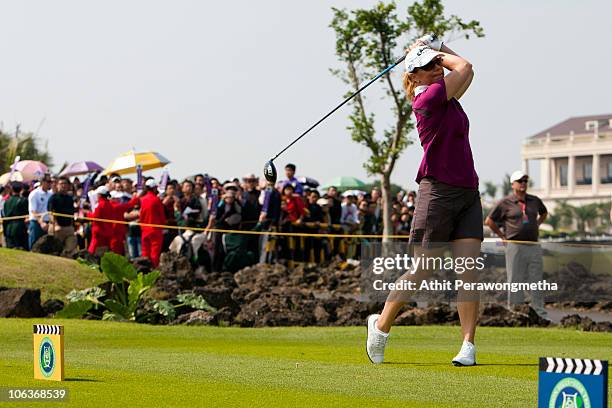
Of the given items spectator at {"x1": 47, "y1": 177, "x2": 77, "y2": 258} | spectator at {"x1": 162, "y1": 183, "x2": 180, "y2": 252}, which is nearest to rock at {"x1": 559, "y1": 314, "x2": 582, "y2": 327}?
spectator at {"x1": 162, "y1": 183, "x2": 180, "y2": 252}

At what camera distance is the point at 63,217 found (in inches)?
960

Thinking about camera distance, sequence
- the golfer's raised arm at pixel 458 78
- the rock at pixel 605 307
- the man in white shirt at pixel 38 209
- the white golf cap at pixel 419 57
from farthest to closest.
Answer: the man in white shirt at pixel 38 209, the rock at pixel 605 307, the white golf cap at pixel 419 57, the golfer's raised arm at pixel 458 78

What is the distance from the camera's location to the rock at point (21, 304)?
16078mm

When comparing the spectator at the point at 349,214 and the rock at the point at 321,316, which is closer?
the rock at the point at 321,316

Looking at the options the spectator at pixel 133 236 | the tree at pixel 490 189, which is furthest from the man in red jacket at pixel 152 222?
the tree at pixel 490 189

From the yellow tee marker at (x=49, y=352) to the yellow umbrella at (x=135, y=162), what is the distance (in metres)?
23.4

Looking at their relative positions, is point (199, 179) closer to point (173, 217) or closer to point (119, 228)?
point (173, 217)

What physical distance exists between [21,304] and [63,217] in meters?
8.37

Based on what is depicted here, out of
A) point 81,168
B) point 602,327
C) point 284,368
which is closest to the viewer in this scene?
point 284,368

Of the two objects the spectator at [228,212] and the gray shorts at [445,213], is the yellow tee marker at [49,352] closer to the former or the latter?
the gray shorts at [445,213]

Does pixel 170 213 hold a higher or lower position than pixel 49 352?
higher

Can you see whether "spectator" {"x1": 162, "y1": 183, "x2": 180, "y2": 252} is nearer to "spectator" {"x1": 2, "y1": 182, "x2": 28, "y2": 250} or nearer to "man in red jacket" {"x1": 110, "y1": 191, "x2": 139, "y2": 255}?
"man in red jacket" {"x1": 110, "y1": 191, "x2": 139, "y2": 255}

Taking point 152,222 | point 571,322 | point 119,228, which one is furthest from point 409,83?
point 119,228

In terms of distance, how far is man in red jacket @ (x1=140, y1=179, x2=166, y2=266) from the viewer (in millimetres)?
23719
